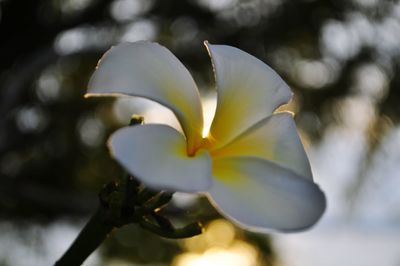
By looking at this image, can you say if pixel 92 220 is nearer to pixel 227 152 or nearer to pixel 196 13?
pixel 227 152

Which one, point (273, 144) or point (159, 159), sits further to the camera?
point (273, 144)

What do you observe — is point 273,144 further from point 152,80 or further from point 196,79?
point 196,79

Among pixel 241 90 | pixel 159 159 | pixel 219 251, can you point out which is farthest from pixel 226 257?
pixel 159 159

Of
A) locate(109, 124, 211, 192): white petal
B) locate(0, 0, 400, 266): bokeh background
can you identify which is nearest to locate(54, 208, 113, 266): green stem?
locate(109, 124, 211, 192): white petal

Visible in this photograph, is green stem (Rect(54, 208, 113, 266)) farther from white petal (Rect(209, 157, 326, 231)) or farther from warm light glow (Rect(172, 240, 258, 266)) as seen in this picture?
warm light glow (Rect(172, 240, 258, 266))

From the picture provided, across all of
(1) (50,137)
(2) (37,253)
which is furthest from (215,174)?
(2) (37,253)

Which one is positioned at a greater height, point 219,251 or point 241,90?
point 241,90

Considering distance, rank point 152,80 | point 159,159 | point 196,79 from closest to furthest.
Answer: point 159,159 < point 152,80 < point 196,79
